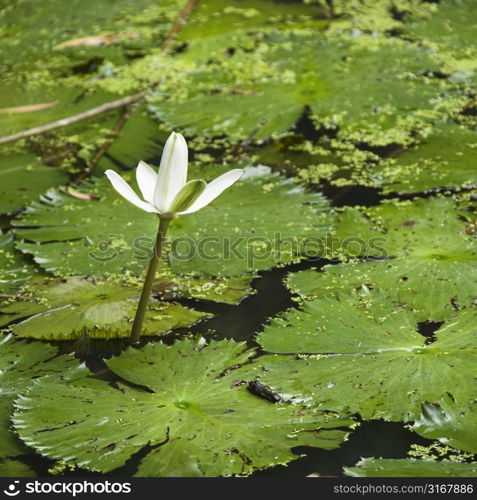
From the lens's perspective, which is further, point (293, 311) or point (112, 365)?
point (293, 311)

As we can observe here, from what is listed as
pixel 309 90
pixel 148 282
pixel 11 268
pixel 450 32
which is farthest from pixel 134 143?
pixel 450 32

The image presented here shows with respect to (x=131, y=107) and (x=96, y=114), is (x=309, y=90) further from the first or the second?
(x=96, y=114)

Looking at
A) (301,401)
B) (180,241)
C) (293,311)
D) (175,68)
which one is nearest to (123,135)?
(175,68)

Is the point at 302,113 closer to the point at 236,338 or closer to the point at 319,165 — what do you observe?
the point at 319,165

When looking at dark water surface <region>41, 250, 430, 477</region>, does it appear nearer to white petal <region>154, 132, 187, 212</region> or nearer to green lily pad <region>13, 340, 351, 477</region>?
green lily pad <region>13, 340, 351, 477</region>

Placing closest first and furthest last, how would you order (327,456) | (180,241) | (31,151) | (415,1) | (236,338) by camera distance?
(327,456)
(236,338)
(180,241)
(31,151)
(415,1)

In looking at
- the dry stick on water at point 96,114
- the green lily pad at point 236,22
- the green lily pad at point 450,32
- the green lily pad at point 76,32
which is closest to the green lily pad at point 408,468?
the dry stick on water at point 96,114

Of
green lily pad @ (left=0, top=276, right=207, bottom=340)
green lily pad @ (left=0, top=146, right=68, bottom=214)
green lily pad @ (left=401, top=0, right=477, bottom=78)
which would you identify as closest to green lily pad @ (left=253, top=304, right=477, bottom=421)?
green lily pad @ (left=0, top=276, right=207, bottom=340)
